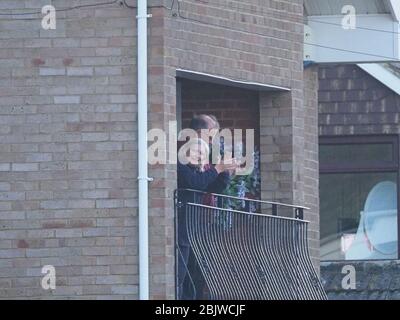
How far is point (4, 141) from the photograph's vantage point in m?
12.1

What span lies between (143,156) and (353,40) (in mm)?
3746

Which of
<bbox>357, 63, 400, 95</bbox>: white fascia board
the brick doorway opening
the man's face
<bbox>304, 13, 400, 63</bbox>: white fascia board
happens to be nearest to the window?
<bbox>357, 63, 400, 95</bbox>: white fascia board

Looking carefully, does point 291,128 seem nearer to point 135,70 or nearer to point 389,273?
point 135,70

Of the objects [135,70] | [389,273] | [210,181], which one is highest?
[135,70]

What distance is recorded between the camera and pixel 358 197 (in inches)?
819

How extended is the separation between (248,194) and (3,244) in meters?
2.89

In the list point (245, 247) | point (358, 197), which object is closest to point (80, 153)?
point (245, 247)

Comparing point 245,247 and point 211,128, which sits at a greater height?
point 211,128

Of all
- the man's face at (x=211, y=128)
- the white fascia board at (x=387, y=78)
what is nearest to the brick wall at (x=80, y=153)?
the man's face at (x=211, y=128)

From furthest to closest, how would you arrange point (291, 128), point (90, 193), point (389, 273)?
point (389, 273)
point (291, 128)
point (90, 193)

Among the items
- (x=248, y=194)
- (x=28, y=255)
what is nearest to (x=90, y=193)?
(x=28, y=255)

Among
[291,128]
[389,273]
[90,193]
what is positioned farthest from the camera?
[389,273]

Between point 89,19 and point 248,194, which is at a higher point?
point 89,19

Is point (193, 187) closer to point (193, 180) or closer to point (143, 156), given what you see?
point (193, 180)
